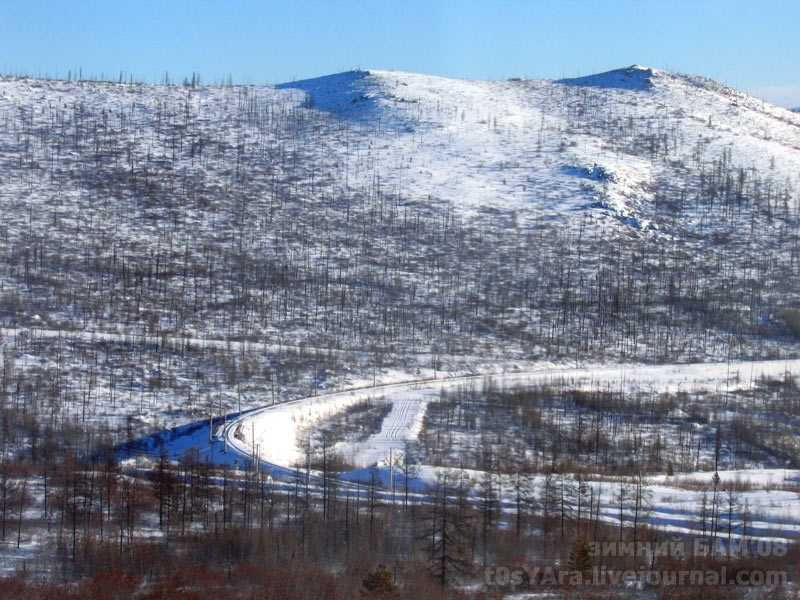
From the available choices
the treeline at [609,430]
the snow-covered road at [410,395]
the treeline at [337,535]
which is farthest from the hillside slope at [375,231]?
the treeline at [337,535]

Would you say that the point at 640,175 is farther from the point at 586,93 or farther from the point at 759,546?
the point at 759,546

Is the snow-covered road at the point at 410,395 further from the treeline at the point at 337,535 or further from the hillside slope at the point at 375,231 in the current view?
the treeline at the point at 337,535

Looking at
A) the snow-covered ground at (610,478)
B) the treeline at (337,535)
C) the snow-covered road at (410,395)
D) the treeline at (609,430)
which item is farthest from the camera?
the treeline at (609,430)

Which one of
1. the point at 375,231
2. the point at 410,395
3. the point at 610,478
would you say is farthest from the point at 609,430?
the point at 375,231

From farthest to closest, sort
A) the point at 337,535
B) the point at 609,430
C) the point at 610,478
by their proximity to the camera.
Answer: the point at 609,430 → the point at 610,478 → the point at 337,535

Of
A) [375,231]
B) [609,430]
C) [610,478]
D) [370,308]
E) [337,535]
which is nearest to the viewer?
[337,535]

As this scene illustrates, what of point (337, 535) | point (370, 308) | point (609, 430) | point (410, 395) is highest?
point (370, 308)

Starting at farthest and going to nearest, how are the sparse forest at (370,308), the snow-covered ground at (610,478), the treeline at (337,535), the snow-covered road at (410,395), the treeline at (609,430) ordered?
1. the treeline at (609,430)
2. the snow-covered road at (410,395)
3. the snow-covered ground at (610,478)
4. the sparse forest at (370,308)
5. the treeline at (337,535)

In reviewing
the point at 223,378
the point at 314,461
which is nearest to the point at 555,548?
the point at 314,461

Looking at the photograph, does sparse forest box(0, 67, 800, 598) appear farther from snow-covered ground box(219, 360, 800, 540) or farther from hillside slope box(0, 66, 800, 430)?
snow-covered ground box(219, 360, 800, 540)

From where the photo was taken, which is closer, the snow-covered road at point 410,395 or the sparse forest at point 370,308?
the sparse forest at point 370,308

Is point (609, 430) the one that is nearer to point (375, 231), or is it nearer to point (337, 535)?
point (337, 535)
